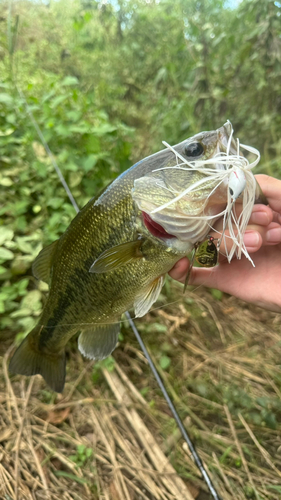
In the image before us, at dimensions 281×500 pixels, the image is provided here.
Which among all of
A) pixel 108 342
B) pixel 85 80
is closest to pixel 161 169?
pixel 108 342

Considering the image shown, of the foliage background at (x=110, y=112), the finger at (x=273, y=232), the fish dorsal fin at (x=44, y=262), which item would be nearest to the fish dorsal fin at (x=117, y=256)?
the fish dorsal fin at (x=44, y=262)

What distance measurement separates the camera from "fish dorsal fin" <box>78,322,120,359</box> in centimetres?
128

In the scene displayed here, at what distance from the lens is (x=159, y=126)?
320cm

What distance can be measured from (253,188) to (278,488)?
1325mm

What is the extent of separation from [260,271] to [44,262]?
0.89 m

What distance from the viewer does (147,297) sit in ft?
3.65

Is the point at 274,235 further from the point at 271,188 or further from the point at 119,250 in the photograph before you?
the point at 119,250

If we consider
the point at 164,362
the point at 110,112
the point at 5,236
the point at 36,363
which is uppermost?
the point at 110,112

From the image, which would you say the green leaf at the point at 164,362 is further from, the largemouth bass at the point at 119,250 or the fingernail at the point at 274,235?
the fingernail at the point at 274,235

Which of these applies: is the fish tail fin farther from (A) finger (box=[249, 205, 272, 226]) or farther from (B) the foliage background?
(A) finger (box=[249, 205, 272, 226])

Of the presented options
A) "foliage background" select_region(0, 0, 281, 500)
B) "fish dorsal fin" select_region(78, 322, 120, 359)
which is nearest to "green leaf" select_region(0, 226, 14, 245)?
"foliage background" select_region(0, 0, 281, 500)

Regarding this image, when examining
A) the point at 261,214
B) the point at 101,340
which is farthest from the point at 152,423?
the point at 261,214

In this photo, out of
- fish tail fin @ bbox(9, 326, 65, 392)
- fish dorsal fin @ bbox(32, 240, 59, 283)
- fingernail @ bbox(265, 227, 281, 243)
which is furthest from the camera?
fish tail fin @ bbox(9, 326, 65, 392)

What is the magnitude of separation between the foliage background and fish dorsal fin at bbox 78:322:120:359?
563 mm
